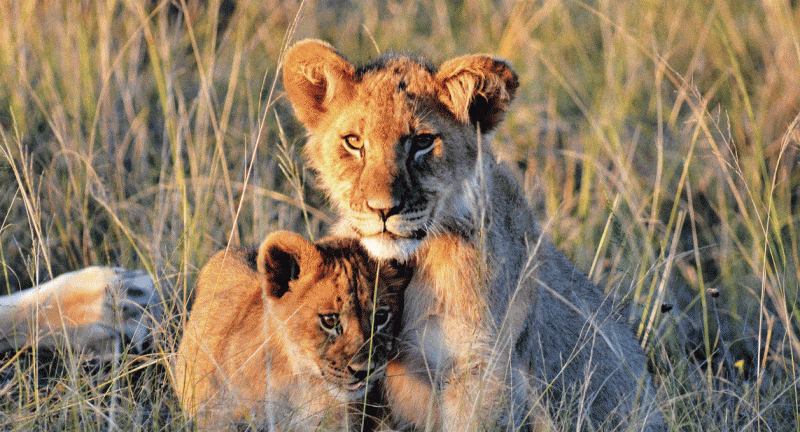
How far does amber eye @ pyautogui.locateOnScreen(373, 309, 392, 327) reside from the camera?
A: 3629mm

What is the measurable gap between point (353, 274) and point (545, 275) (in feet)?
2.92

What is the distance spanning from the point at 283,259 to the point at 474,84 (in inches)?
41.5

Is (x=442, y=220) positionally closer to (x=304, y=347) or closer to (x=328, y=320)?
(x=328, y=320)

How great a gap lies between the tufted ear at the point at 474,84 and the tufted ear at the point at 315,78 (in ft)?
1.36

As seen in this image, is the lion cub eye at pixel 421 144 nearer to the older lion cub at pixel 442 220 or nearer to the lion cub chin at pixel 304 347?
the older lion cub at pixel 442 220

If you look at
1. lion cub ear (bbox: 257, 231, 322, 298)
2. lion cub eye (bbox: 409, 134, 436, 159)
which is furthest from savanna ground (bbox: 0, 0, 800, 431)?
lion cub eye (bbox: 409, 134, 436, 159)

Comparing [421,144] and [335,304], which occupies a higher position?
[421,144]

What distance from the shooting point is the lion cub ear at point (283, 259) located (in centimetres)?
358

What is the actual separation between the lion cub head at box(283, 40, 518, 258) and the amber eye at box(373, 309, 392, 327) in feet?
1.06

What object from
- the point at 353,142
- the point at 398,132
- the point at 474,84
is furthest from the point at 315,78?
the point at 474,84

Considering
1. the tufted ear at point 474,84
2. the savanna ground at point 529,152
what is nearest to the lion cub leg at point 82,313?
the savanna ground at point 529,152

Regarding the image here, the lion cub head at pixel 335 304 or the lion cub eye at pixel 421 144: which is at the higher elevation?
the lion cub eye at pixel 421 144

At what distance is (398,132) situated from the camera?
3451mm

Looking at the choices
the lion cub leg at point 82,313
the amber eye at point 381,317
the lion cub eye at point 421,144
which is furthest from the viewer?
the lion cub leg at point 82,313
